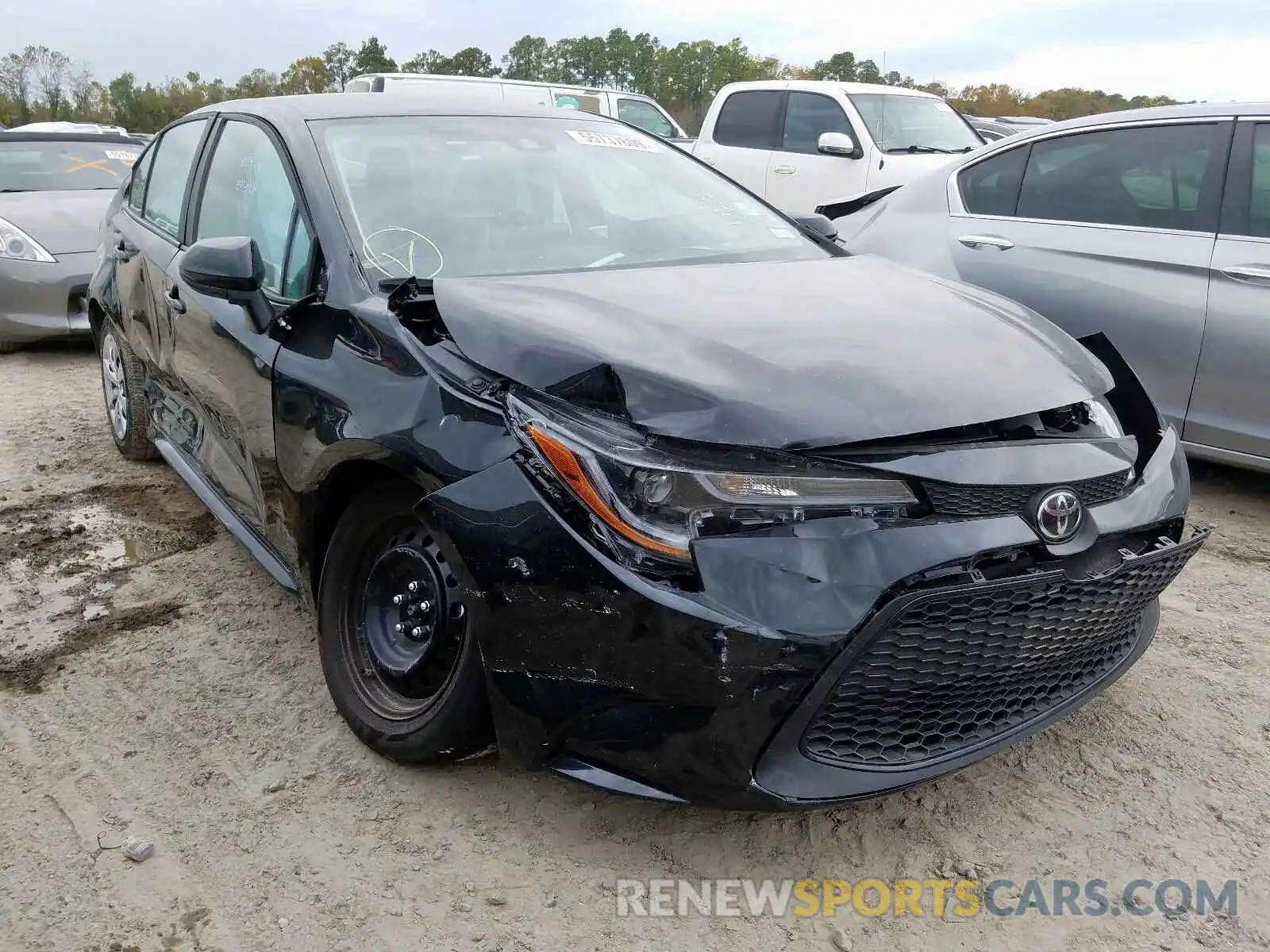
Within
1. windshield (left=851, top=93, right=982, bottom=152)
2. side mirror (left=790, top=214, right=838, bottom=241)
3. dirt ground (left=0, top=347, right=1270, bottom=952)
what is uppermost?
windshield (left=851, top=93, right=982, bottom=152)

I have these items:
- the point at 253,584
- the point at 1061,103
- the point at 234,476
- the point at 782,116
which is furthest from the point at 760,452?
the point at 1061,103

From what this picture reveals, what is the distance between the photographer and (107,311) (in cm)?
450

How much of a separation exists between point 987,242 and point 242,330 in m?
3.25

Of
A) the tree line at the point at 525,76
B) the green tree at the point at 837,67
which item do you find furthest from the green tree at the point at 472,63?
the green tree at the point at 837,67

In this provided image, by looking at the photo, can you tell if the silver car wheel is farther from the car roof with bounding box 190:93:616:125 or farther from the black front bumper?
the black front bumper

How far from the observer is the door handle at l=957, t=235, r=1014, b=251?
4582 millimetres

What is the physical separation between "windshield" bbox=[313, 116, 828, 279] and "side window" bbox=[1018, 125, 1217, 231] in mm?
1704

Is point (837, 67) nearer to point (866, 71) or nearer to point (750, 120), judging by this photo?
point (866, 71)

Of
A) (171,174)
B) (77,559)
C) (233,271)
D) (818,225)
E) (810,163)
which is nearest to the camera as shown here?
(233,271)

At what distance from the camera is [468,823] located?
7.66ft

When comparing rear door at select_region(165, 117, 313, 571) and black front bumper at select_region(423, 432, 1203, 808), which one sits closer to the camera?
black front bumper at select_region(423, 432, 1203, 808)

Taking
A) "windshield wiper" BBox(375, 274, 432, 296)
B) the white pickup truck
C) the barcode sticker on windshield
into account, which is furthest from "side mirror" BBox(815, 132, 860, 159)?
"windshield wiper" BBox(375, 274, 432, 296)

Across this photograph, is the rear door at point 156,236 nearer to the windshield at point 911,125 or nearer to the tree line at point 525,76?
the windshield at point 911,125

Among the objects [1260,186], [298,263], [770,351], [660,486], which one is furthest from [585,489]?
[1260,186]
